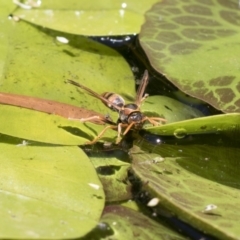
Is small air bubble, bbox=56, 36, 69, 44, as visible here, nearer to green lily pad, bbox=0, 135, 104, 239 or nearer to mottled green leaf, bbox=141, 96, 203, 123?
mottled green leaf, bbox=141, 96, 203, 123

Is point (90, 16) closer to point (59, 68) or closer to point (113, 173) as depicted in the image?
point (59, 68)

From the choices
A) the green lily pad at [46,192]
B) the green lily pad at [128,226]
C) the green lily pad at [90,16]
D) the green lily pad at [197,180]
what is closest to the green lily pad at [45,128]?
the green lily pad at [46,192]

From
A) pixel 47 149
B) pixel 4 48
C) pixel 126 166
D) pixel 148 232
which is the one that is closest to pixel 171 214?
pixel 148 232

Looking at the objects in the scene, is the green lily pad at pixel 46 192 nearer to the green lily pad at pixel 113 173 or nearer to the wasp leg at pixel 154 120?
the green lily pad at pixel 113 173

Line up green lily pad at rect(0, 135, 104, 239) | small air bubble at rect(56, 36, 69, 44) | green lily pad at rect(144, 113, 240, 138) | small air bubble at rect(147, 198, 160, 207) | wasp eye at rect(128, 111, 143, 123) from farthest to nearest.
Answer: small air bubble at rect(56, 36, 69, 44)
wasp eye at rect(128, 111, 143, 123)
green lily pad at rect(144, 113, 240, 138)
small air bubble at rect(147, 198, 160, 207)
green lily pad at rect(0, 135, 104, 239)

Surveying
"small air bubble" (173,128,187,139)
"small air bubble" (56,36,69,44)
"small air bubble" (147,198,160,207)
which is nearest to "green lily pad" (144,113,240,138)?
"small air bubble" (173,128,187,139)

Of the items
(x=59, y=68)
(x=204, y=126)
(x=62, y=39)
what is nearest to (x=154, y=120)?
(x=204, y=126)

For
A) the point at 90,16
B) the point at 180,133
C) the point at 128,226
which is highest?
the point at 90,16
